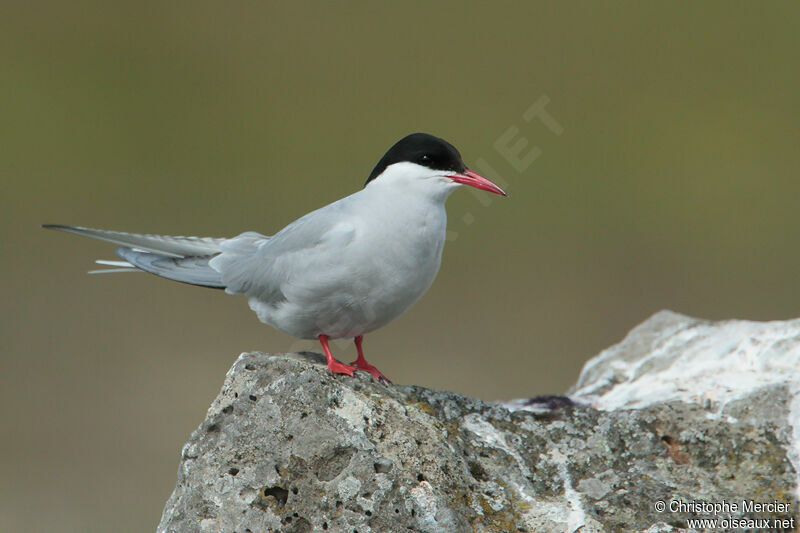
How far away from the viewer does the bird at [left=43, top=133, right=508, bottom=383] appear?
378 centimetres

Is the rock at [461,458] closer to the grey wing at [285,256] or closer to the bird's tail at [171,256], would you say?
the grey wing at [285,256]

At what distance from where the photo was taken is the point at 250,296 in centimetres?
427

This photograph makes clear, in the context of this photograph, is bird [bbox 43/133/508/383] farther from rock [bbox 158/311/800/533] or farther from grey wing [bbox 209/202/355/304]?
rock [bbox 158/311/800/533]

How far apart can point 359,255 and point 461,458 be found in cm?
95

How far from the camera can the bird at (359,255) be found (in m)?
3.78

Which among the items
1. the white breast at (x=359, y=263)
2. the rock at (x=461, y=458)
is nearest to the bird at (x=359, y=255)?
the white breast at (x=359, y=263)

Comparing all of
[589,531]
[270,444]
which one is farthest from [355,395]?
[589,531]

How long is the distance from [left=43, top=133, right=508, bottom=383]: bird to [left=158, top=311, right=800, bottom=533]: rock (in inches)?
10.6

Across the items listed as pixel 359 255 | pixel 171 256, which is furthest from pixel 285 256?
pixel 171 256

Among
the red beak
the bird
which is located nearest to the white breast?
the bird

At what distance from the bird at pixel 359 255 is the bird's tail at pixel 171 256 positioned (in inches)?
0.4

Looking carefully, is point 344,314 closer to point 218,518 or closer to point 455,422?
point 455,422

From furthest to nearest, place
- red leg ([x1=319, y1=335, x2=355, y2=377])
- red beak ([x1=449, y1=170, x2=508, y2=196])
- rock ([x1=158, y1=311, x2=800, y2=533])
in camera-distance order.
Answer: red beak ([x1=449, y1=170, x2=508, y2=196]) → red leg ([x1=319, y1=335, x2=355, y2=377]) → rock ([x1=158, y1=311, x2=800, y2=533])

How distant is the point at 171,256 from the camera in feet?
14.5
